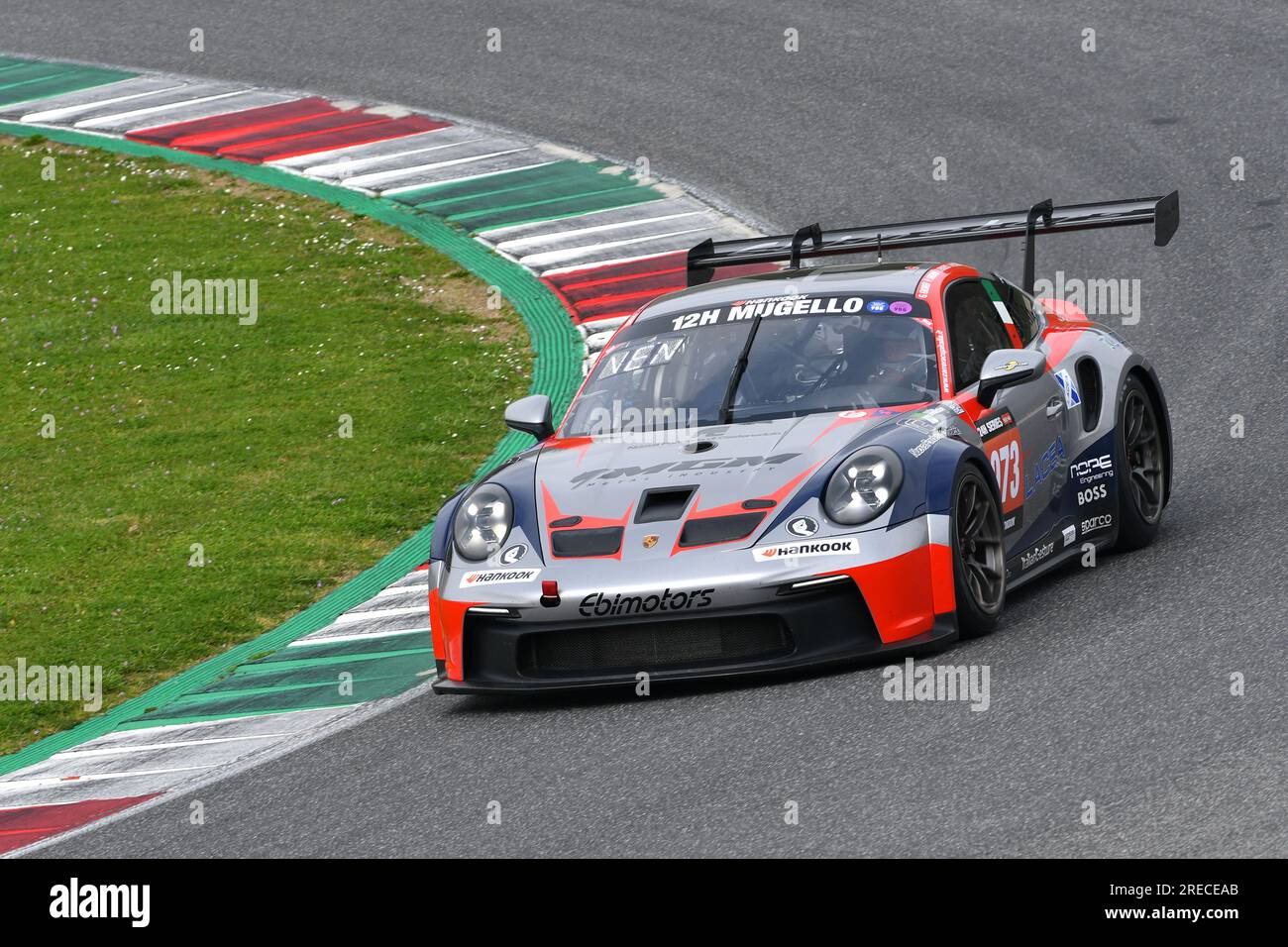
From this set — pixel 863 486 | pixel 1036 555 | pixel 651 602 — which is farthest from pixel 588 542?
pixel 1036 555

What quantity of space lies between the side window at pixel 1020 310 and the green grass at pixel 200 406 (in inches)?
138

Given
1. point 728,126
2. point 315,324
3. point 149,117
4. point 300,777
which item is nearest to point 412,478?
point 315,324

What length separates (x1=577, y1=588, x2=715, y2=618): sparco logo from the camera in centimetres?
661

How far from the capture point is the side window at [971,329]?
7867 millimetres

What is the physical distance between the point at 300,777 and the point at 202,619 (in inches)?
119

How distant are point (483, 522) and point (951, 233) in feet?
9.16

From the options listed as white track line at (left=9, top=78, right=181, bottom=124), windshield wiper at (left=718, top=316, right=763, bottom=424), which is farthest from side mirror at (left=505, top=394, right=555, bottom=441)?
white track line at (left=9, top=78, right=181, bottom=124)

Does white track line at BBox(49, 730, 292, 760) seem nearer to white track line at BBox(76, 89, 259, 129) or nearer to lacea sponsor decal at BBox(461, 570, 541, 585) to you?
lacea sponsor decal at BBox(461, 570, 541, 585)

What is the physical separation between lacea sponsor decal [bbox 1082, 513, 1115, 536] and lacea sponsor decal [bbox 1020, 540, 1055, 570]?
29 cm

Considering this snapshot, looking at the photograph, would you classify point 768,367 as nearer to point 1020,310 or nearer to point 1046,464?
point 1046,464

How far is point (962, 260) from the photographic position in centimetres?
1370

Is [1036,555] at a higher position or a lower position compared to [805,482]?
lower

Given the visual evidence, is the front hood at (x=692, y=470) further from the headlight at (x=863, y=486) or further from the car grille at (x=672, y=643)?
the car grille at (x=672, y=643)
